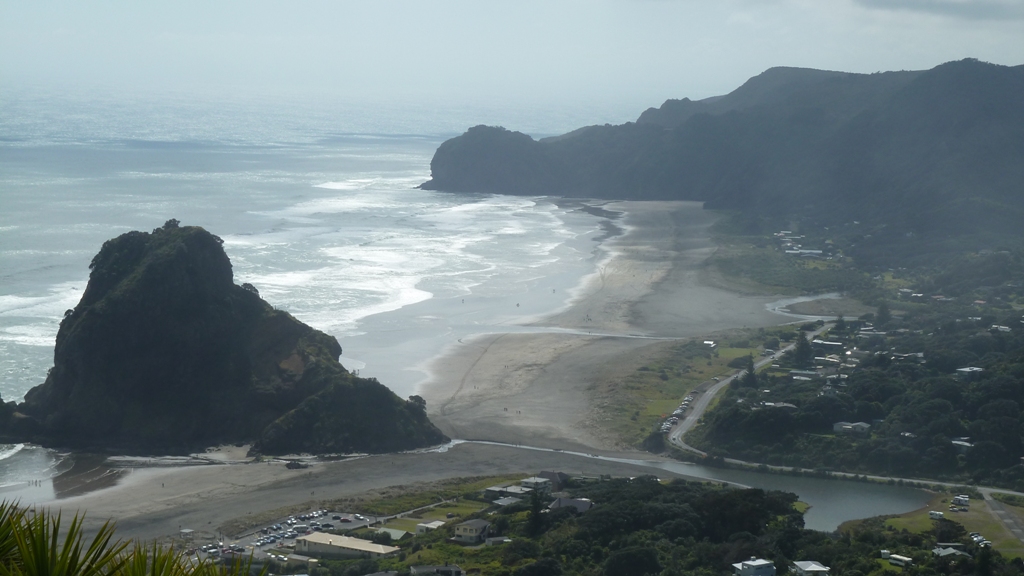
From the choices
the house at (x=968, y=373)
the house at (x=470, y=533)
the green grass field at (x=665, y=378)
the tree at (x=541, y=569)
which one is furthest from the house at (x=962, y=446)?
the tree at (x=541, y=569)

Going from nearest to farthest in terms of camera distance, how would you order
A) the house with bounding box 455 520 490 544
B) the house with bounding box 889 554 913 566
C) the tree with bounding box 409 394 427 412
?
the house with bounding box 889 554 913 566, the house with bounding box 455 520 490 544, the tree with bounding box 409 394 427 412

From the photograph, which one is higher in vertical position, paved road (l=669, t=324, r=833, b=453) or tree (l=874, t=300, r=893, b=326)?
tree (l=874, t=300, r=893, b=326)

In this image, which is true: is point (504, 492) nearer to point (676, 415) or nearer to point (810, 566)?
point (810, 566)

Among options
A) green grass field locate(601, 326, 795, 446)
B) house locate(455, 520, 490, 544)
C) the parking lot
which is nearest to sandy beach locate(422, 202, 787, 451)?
green grass field locate(601, 326, 795, 446)

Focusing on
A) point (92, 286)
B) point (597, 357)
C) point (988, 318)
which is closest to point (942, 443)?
point (597, 357)

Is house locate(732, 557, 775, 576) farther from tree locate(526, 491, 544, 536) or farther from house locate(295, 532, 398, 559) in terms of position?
house locate(295, 532, 398, 559)

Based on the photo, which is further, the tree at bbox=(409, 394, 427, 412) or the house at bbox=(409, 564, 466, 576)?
the tree at bbox=(409, 394, 427, 412)

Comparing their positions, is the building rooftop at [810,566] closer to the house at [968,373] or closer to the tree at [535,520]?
the tree at [535,520]
